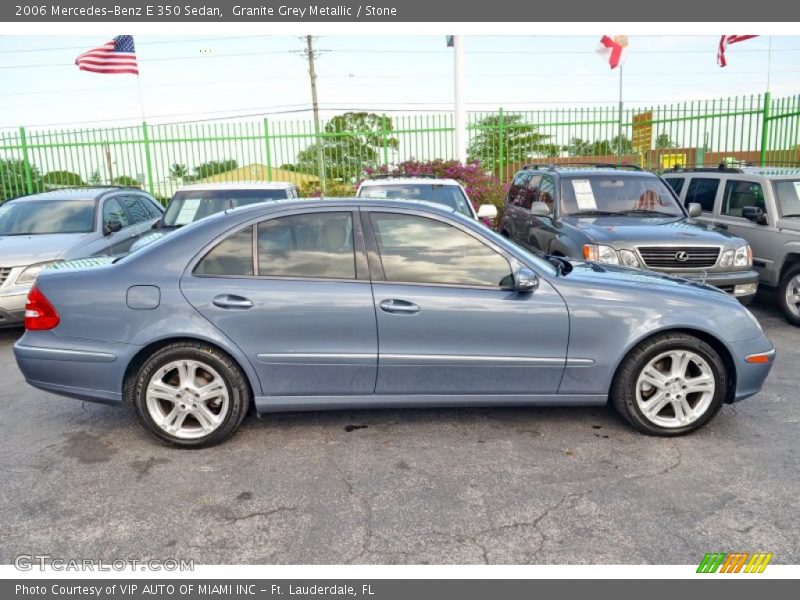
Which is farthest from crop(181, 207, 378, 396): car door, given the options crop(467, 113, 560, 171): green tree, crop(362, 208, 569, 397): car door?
crop(467, 113, 560, 171): green tree

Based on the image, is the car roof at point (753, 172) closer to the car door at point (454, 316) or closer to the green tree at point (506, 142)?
the car door at point (454, 316)

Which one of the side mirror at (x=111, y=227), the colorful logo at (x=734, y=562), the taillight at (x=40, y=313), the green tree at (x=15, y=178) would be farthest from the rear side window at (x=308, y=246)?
the green tree at (x=15, y=178)

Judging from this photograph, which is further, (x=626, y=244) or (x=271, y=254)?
(x=626, y=244)

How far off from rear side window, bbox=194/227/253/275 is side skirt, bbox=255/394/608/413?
83cm

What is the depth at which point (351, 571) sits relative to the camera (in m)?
2.79

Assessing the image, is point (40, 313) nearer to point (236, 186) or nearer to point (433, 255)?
point (433, 255)

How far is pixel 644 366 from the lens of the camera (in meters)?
4.06

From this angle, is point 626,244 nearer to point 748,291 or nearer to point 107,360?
point 748,291

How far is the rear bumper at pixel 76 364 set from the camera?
154 inches

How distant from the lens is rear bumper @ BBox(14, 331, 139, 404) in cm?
390

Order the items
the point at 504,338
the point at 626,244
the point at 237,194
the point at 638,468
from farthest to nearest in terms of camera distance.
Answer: the point at 237,194 < the point at 626,244 < the point at 504,338 < the point at 638,468

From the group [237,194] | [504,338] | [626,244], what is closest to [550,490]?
[504,338]

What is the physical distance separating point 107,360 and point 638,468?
328 centimetres

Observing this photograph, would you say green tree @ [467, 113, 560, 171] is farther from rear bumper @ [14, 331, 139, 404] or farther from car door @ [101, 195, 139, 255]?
rear bumper @ [14, 331, 139, 404]
